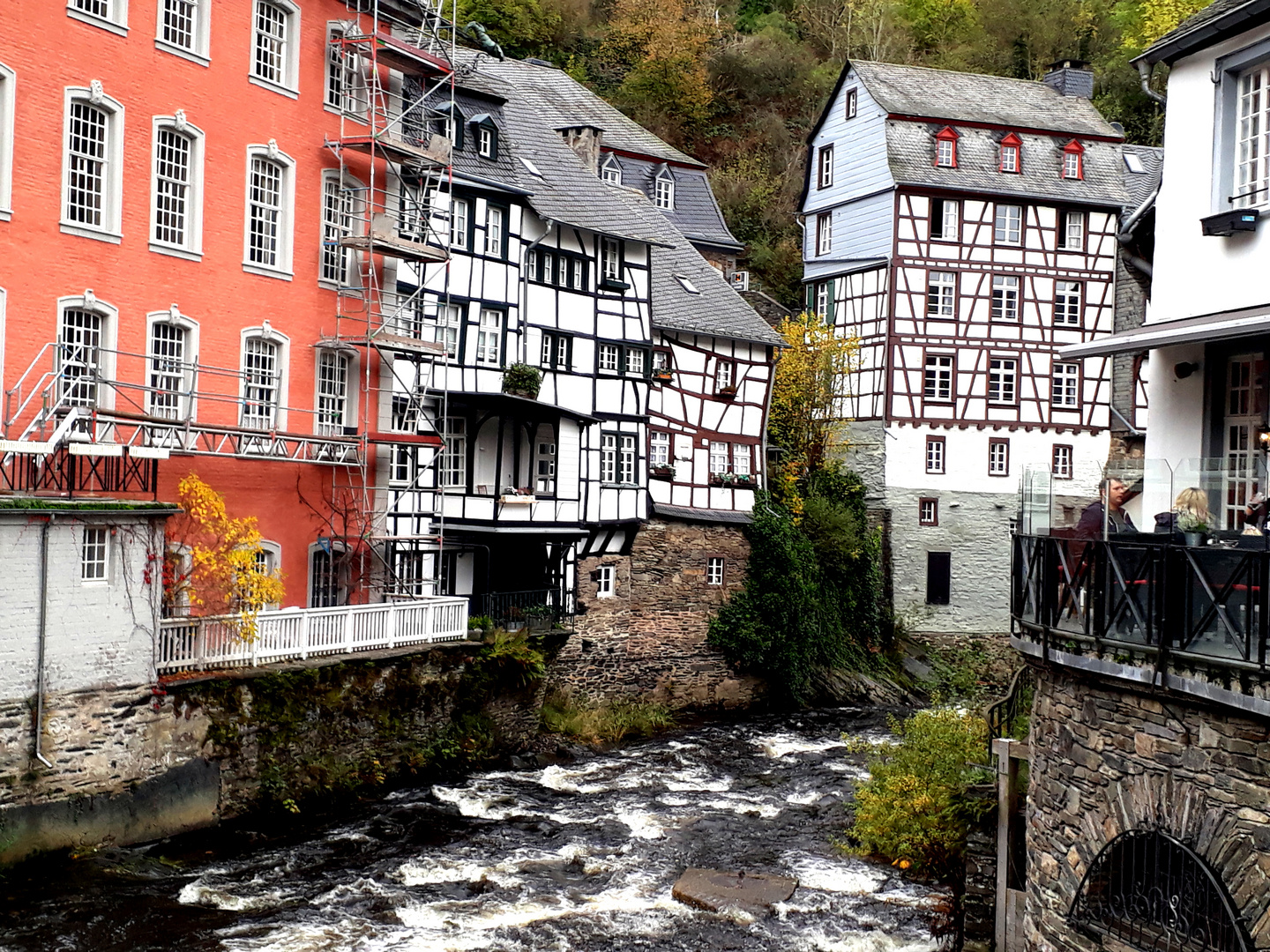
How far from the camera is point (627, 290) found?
30469 mm

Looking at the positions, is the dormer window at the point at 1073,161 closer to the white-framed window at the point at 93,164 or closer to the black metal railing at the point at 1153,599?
the white-framed window at the point at 93,164

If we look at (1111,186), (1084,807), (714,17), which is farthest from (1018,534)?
(714,17)

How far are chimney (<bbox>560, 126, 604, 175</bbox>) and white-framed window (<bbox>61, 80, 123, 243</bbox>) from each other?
19.1 m

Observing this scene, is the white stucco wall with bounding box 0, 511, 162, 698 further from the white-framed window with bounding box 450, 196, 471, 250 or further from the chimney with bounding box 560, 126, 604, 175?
the chimney with bounding box 560, 126, 604, 175

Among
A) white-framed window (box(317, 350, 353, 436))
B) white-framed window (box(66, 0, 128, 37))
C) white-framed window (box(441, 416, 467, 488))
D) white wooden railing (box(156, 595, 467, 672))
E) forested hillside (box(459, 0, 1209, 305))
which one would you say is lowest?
white wooden railing (box(156, 595, 467, 672))

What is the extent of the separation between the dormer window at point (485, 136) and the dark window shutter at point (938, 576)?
1687cm

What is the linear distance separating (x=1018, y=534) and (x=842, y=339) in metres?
25.6

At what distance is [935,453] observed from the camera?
37.0 metres

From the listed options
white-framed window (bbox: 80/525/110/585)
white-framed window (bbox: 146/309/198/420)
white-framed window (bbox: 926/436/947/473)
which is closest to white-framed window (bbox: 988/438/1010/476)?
white-framed window (bbox: 926/436/947/473)

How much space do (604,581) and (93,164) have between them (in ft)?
46.7

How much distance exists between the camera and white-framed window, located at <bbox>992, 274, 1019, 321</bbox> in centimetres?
3725

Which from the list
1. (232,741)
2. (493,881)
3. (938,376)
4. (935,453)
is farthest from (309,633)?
(938,376)

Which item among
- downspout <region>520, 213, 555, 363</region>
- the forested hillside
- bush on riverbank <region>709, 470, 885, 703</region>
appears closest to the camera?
downspout <region>520, 213, 555, 363</region>

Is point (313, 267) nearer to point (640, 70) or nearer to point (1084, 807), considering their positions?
point (1084, 807)
